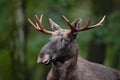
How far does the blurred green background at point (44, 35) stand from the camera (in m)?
26.2

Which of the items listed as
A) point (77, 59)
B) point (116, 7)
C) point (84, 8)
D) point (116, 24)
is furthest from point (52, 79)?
point (84, 8)

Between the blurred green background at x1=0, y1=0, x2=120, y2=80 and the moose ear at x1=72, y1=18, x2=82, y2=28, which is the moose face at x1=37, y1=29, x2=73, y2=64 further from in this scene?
the blurred green background at x1=0, y1=0, x2=120, y2=80

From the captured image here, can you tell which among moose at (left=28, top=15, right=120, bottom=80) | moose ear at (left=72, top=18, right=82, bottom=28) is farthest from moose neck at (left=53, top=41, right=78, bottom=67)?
moose ear at (left=72, top=18, right=82, bottom=28)

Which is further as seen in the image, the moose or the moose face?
the moose

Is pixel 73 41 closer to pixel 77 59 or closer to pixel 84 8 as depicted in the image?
pixel 77 59

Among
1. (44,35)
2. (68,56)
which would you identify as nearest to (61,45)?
(68,56)

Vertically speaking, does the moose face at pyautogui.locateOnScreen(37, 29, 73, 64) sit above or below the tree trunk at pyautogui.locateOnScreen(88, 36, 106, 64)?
above

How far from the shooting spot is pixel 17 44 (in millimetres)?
26172

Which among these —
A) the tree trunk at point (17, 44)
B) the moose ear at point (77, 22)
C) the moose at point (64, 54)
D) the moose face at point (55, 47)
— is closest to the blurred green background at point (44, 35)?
the tree trunk at point (17, 44)

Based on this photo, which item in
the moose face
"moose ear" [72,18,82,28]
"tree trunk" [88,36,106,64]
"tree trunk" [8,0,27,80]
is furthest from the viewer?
"tree trunk" [88,36,106,64]

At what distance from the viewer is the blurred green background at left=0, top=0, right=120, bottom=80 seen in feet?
85.8

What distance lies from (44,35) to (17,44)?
16.2 ft

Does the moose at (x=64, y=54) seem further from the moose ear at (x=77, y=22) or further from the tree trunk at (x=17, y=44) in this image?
the tree trunk at (x=17, y=44)

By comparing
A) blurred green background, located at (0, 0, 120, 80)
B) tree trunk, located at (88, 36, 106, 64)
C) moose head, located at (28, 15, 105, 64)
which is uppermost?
moose head, located at (28, 15, 105, 64)
